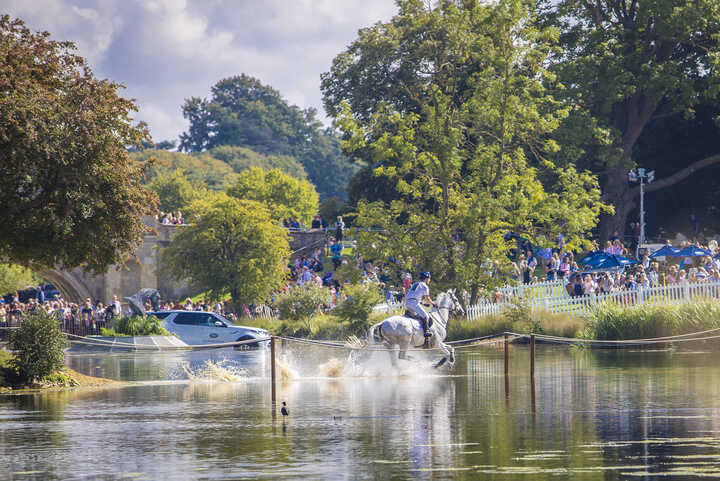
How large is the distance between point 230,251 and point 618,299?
2340 cm

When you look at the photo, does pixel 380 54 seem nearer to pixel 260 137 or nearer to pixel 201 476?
pixel 201 476

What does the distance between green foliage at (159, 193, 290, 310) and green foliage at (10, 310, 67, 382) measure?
98.3 ft

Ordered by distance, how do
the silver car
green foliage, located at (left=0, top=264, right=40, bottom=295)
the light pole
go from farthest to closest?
green foliage, located at (left=0, top=264, right=40, bottom=295), the light pole, the silver car

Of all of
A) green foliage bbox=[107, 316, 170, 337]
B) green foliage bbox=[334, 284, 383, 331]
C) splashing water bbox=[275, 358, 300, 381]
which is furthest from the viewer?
green foliage bbox=[107, 316, 170, 337]

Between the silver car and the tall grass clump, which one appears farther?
the silver car

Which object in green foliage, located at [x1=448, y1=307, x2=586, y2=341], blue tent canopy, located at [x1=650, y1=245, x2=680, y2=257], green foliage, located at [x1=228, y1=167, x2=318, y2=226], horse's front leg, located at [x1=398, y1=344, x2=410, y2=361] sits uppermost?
green foliage, located at [x1=228, y1=167, x2=318, y2=226]

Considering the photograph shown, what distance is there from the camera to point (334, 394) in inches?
715

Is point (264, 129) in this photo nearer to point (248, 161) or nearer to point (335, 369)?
point (248, 161)

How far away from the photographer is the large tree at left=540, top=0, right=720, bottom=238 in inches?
2037

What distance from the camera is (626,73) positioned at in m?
51.7

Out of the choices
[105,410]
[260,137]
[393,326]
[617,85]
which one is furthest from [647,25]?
[260,137]

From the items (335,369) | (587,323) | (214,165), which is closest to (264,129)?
(214,165)

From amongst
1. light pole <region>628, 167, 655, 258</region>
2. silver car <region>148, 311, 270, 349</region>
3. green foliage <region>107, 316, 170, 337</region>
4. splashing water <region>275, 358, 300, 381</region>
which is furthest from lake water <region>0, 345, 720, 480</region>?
light pole <region>628, 167, 655, 258</region>

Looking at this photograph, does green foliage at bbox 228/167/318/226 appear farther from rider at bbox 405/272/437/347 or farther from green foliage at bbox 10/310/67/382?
green foliage at bbox 10/310/67/382
